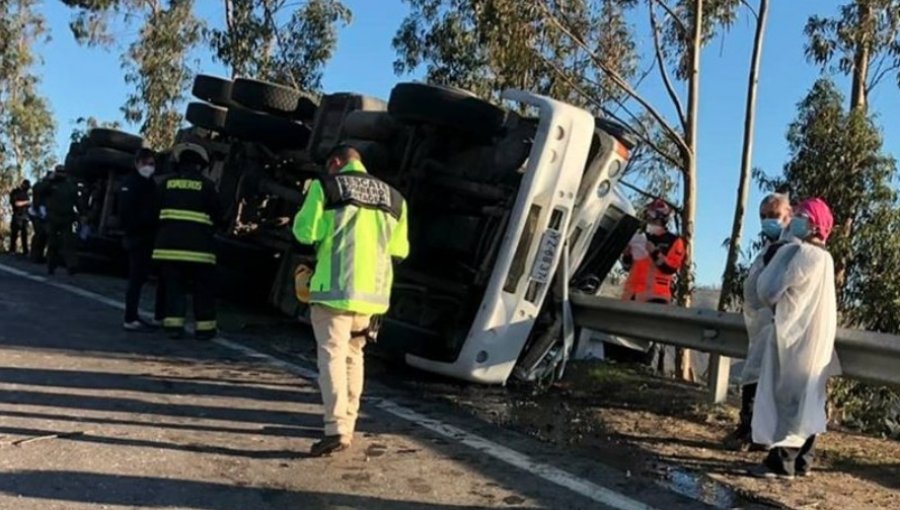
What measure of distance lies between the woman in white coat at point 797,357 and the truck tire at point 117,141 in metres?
10.7

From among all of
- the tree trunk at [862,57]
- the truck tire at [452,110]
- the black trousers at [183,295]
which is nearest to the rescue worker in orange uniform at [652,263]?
the truck tire at [452,110]

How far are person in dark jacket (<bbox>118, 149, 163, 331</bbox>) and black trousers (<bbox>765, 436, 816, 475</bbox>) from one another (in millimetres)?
5598

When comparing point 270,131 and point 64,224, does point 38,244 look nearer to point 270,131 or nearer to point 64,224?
point 64,224

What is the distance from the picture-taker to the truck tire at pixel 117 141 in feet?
45.5

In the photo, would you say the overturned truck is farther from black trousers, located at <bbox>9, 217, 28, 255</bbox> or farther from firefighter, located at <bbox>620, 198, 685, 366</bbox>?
black trousers, located at <bbox>9, 217, 28, 255</bbox>

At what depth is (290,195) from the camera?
9133 mm

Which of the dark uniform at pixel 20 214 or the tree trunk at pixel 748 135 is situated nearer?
the tree trunk at pixel 748 135

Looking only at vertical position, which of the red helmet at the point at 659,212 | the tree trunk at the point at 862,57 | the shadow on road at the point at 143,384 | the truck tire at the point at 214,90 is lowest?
the shadow on road at the point at 143,384

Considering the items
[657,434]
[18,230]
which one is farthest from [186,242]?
[18,230]

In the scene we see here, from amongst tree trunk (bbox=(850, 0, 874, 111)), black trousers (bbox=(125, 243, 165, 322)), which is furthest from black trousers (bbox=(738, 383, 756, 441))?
tree trunk (bbox=(850, 0, 874, 111))

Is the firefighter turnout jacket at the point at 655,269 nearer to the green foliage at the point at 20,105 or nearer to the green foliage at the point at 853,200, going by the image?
the green foliage at the point at 853,200

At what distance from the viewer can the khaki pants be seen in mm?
4938

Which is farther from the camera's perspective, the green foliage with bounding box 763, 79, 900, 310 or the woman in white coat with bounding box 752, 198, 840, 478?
the green foliage with bounding box 763, 79, 900, 310

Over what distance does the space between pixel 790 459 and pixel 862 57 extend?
1001cm
